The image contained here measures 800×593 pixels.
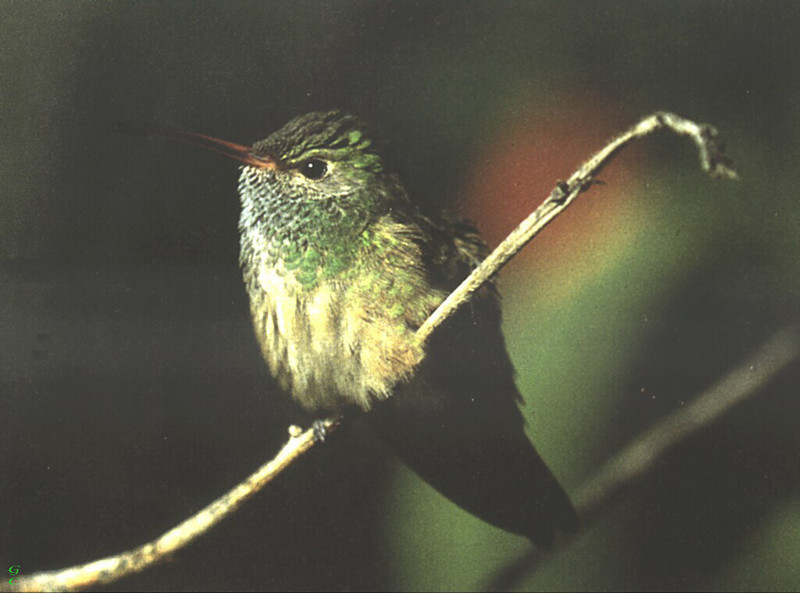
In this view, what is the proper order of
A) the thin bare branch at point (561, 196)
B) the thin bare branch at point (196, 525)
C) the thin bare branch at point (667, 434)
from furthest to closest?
the thin bare branch at point (667, 434) → the thin bare branch at point (196, 525) → the thin bare branch at point (561, 196)

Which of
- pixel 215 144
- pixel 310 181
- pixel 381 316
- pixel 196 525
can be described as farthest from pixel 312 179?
pixel 196 525

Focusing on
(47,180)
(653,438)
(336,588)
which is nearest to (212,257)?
(47,180)

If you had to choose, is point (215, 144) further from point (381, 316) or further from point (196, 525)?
point (196, 525)

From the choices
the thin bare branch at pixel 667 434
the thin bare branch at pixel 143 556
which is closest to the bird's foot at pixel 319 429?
the thin bare branch at pixel 143 556

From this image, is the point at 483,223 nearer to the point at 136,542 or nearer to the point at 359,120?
the point at 359,120

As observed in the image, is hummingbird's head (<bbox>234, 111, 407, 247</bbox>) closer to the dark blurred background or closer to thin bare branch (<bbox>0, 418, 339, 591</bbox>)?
the dark blurred background

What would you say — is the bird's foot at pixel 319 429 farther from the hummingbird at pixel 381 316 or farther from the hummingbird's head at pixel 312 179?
the hummingbird's head at pixel 312 179

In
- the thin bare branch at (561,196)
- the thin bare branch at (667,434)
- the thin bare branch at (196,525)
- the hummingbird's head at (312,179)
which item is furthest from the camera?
the thin bare branch at (667,434)
